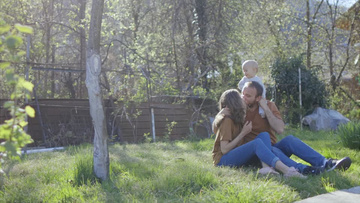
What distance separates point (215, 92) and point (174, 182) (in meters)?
7.04

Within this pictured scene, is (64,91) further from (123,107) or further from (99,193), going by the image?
(99,193)

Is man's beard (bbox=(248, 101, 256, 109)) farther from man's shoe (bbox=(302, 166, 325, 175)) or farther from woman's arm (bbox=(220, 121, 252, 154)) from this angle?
man's shoe (bbox=(302, 166, 325, 175))

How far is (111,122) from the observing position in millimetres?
9469

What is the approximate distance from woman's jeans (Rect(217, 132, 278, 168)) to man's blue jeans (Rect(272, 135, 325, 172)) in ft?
0.66

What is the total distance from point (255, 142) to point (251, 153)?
16 centimetres

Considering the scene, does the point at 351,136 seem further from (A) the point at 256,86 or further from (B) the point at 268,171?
(B) the point at 268,171

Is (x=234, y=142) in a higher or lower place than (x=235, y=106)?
lower

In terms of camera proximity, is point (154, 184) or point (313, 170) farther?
point (313, 170)

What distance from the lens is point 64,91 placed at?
10.9 meters

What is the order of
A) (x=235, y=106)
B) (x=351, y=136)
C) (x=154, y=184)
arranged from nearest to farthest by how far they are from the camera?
1. (x=154, y=184)
2. (x=235, y=106)
3. (x=351, y=136)

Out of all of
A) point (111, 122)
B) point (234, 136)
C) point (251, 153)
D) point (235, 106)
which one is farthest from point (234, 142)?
point (111, 122)

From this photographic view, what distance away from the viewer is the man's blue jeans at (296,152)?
486 cm

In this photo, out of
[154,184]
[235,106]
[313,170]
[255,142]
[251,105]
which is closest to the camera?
[154,184]

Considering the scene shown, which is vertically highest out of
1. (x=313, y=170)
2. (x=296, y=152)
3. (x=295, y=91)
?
(x=295, y=91)
